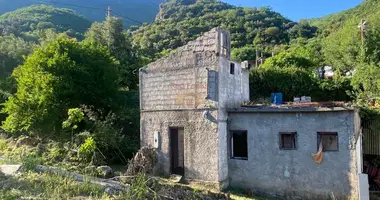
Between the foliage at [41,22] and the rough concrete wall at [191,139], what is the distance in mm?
37199

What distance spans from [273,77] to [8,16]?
52.1m

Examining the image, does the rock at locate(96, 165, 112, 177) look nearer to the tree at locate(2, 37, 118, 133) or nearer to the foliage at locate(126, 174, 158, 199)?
the foliage at locate(126, 174, 158, 199)

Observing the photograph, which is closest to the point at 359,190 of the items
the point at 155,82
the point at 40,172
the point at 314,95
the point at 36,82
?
the point at 155,82

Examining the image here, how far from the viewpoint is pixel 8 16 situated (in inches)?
2185

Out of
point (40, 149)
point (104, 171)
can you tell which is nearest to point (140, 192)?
point (104, 171)

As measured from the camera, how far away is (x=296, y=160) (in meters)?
10.8

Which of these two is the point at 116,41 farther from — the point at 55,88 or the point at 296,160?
the point at 296,160

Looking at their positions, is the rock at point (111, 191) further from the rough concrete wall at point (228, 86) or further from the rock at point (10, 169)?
the rough concrete wall at point (228, 86)

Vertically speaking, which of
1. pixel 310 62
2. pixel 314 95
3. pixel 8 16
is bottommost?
pixel 314 95

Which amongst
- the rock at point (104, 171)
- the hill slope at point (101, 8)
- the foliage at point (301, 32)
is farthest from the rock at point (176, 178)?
the hill slope at point (101, 8)

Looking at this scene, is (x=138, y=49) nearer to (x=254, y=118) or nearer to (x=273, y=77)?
(x=273, y=77)

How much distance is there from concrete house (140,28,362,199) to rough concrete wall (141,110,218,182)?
0.04m

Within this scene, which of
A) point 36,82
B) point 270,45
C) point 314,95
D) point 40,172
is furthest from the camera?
point 270,45

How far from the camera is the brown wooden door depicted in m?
13.2
